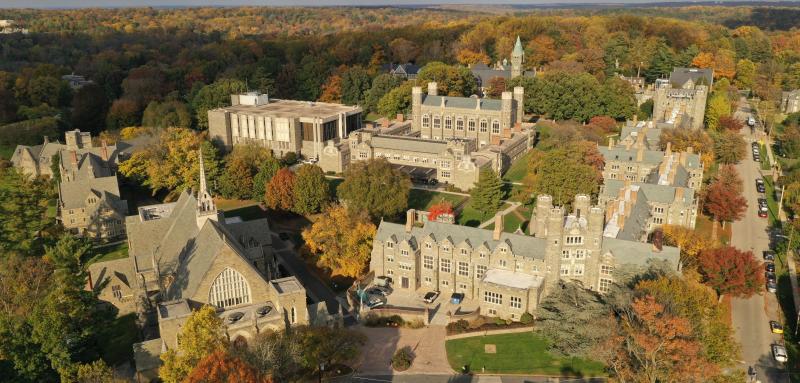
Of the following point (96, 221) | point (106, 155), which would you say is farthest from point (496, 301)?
point (106, 155)

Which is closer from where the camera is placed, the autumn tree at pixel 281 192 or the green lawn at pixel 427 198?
the autumn tree at pixel 281 192

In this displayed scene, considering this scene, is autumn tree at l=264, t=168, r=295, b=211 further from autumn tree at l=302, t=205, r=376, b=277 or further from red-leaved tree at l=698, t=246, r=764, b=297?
red-leaved tree at l=698, t=246, r=764, b=297

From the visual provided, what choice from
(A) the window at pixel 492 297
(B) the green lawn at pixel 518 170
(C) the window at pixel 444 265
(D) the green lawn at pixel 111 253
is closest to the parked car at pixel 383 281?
(C) the window at pixel 444 265

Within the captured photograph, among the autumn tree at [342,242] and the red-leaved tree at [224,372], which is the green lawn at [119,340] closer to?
the red-leaved tree at [224,372]

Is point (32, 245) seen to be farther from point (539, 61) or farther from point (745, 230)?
point (539, 61)

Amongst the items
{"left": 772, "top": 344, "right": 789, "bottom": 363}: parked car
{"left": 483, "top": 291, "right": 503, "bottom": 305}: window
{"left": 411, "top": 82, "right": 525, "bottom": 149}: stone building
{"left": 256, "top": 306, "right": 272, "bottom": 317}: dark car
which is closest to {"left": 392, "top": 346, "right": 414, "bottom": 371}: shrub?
{"left": 483, "top": 291, "right": 503, "bottom": 305}: window

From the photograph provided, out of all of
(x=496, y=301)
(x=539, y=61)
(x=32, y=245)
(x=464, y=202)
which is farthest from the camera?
(x=539, y=61)
